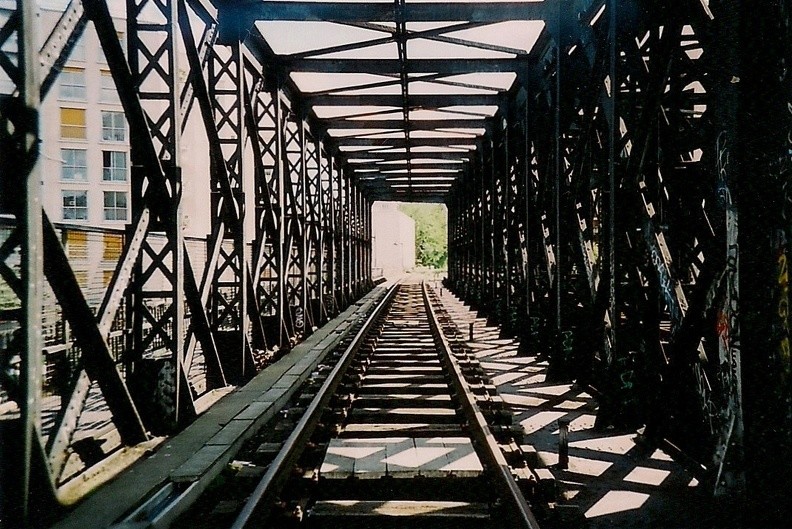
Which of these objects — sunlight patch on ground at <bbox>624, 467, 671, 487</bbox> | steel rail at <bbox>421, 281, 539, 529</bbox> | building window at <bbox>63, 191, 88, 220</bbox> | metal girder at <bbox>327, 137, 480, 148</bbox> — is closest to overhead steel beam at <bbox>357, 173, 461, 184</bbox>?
metal girder at <bbox>327, 137, 480, 148</bbox>

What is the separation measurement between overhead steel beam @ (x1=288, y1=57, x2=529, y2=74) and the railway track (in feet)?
23.0

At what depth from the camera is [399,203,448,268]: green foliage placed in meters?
114

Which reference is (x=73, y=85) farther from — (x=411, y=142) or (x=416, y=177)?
(x=411, y=142)

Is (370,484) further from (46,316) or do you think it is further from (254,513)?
(46,316)

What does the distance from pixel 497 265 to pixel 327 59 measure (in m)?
7.74

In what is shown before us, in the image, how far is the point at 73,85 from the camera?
45062 millimetres

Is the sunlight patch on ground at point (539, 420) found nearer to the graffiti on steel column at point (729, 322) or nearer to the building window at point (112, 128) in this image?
the graffiti on steel column at point (729, 322)

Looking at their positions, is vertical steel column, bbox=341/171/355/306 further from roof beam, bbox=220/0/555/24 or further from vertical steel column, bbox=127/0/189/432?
vertical steel column, bbox=127/0/189/432

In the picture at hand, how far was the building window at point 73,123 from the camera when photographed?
43.6 metres

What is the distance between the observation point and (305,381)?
8.97 m

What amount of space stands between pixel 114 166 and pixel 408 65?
40.0 m

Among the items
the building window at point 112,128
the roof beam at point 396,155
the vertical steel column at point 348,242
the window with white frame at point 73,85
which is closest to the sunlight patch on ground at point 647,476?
the roof beam at point 396,155

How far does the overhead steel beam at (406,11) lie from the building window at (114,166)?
39908 millimetres

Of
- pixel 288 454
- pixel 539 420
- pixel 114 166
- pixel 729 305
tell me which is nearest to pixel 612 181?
pixel 729 305
